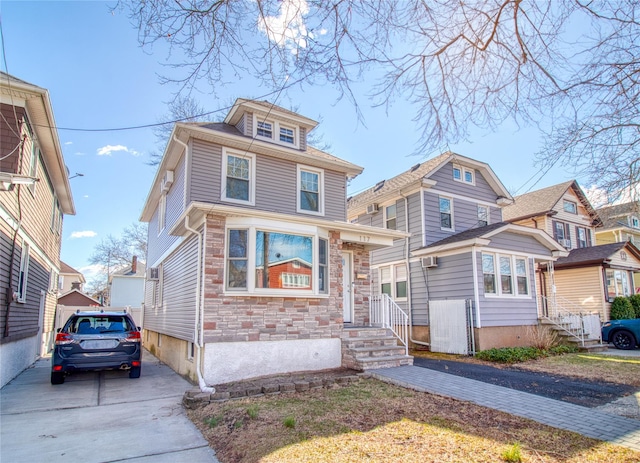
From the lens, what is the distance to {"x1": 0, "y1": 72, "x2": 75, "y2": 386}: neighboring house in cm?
739

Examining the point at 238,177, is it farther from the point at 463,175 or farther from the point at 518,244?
the point at 518,244

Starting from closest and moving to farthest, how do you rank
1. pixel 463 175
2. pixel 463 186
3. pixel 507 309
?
pixel 507 309
pixel 463 186
pixel 463 175

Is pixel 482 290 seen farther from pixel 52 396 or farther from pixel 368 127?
pixel 52 396

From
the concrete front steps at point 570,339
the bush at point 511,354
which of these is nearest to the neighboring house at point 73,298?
the bush at point 511,354

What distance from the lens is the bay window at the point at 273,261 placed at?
27.3 feet

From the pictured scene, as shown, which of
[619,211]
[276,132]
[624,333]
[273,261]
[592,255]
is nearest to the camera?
[619,211]

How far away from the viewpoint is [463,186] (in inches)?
603

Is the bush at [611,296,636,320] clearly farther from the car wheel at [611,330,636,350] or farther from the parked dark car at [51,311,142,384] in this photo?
the parked dark car at [51,311,142,384]

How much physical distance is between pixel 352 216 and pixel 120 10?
46.2 feet

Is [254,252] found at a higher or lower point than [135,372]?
higher

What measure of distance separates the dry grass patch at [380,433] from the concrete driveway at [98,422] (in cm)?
41

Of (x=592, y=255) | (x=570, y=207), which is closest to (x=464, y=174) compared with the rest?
(x=592, y=255)

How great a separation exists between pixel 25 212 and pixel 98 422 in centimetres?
585

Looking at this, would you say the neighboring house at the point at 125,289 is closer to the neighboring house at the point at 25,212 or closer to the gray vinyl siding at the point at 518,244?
the neighboring house at the point at 25,212
